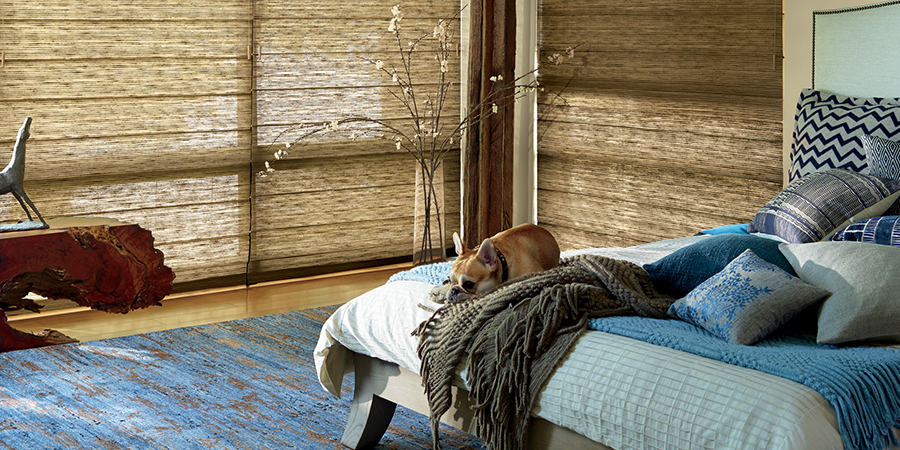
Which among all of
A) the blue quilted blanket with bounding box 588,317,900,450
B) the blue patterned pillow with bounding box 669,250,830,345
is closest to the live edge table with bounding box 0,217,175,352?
the blue quilted blanket with bounding box 588,317,900,450

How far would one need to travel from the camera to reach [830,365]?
1728 mm

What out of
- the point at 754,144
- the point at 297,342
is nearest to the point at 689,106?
the point at 754,144

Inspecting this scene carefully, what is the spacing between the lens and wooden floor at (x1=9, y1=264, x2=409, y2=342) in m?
4.05

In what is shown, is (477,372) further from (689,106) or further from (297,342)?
(689,106)

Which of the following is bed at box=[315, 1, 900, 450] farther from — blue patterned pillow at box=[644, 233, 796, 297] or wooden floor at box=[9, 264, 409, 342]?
wooden floor at box=[9, 264, 409, 342]

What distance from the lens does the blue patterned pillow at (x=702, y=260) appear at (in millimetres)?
2242

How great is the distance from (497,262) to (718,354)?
30.3 inches

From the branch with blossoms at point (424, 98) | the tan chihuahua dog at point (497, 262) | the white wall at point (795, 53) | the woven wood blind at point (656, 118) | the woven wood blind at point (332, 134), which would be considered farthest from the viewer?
the branch with blossoms at point (424, 98)

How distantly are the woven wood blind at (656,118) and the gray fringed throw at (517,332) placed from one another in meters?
2.36

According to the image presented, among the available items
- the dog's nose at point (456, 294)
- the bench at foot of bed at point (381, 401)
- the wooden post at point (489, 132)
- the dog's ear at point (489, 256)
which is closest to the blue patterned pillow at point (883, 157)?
the dog's ear at point (489, 256)

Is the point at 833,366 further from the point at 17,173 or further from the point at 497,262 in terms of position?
the point at 17,173

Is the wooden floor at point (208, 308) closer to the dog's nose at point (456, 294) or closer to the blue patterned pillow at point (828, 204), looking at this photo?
the dog's nose at point (456, 294)

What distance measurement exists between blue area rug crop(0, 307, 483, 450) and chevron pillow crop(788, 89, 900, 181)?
1.78 meters

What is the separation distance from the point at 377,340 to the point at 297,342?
1430mm
